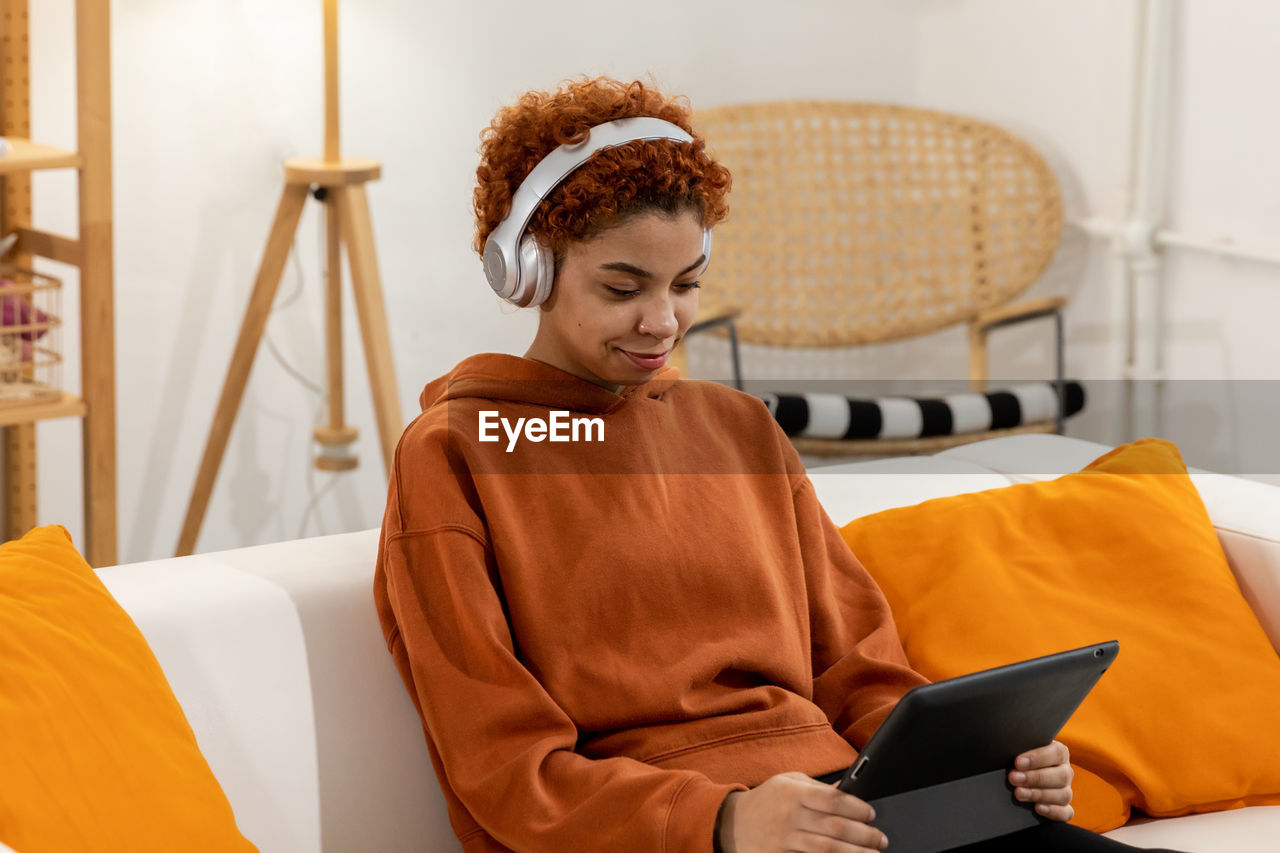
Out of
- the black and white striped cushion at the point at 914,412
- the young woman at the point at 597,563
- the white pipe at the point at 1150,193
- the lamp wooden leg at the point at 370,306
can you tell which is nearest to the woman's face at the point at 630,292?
the young woman at the point at 597,563

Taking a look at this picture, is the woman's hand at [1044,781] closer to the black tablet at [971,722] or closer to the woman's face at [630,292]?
the black tablet at [971,722]

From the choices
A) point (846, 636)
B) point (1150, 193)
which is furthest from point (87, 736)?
point (1150, 193)

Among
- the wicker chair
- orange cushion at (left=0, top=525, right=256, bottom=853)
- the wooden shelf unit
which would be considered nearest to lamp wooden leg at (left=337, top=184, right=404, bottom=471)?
the wooden shelf unit

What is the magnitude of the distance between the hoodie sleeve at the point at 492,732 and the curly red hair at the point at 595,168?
0.74 feet

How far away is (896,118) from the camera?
288 cm

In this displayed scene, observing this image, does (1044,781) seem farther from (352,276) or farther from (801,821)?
(352,276)

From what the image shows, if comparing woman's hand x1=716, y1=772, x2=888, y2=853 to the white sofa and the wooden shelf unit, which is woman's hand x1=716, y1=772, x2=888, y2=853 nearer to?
the white sofa

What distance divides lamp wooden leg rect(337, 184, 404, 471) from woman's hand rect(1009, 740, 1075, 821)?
136 cm

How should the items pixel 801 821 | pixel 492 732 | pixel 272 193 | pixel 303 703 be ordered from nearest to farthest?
pixel 801 821
pixel 492 732
pixel 303 703
pixel 272 193

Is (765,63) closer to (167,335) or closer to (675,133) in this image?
(167,335)

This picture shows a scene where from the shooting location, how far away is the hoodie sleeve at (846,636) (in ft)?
3.98

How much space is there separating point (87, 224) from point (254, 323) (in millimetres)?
381

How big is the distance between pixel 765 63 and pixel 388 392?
1.31m

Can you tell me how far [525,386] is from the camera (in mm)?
1154
